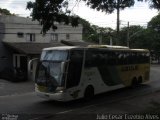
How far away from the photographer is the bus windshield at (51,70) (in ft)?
58.0

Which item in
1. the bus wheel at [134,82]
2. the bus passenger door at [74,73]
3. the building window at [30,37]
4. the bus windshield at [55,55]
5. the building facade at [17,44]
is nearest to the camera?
the bus passenger door at [74,73]

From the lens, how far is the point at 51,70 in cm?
1798

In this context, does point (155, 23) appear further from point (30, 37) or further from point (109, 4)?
point (109, 4)

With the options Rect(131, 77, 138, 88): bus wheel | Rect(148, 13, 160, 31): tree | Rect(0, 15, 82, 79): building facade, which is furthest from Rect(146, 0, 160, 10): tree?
Rect(148, 13, 160, 31): tree

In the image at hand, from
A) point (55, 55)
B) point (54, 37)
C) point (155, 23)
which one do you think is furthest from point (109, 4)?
point (155, 23)

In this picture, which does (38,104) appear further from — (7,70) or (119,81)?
(7,70)

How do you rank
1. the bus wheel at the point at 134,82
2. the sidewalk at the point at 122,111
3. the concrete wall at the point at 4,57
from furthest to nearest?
the concrete wall at the point at 4,57 < the bus wheel at the point at 134,82 < the sidewalk at the point at 122,111

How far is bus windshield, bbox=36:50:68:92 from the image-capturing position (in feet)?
58.0

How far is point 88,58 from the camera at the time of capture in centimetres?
1967

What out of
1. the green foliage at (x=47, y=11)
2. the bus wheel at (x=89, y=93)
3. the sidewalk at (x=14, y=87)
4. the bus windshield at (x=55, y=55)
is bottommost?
the sidewalk at (x=14, y=87)

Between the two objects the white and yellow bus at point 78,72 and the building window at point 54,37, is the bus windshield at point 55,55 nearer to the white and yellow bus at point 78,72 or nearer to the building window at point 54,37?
the white and yellow bus at point 78,72

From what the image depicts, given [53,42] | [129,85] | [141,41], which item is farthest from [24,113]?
[141,41]

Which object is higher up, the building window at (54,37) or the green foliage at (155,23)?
the green foliage at (155,23)

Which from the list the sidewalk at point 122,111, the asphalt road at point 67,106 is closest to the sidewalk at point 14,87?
the asphalt road at point 67,106
